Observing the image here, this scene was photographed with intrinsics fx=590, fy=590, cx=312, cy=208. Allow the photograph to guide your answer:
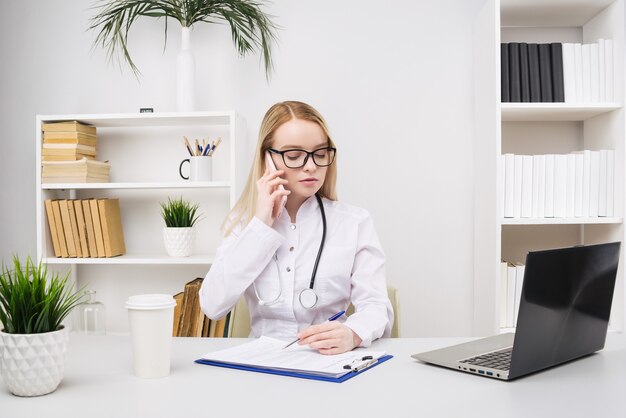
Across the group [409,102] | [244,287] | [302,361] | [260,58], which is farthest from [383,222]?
[302,361]

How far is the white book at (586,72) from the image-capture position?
97.1 inches

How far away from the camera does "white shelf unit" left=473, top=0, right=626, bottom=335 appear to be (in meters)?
2.41

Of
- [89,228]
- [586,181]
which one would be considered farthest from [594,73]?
[89,228]

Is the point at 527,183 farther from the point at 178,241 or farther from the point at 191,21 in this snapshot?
the point at 191,21

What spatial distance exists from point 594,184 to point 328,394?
1.88 metres

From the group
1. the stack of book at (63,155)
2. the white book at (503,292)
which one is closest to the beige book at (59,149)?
the stack of book at (63,155)

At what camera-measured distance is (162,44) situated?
9.31 ft

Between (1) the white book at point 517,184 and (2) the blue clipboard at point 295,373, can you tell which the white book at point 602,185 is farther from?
(2) the blue clipboard at point 295,373

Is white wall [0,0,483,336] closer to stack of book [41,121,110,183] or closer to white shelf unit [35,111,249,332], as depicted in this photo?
white shelf unit [35,111,249,332]

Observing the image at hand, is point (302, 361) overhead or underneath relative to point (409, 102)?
underneath

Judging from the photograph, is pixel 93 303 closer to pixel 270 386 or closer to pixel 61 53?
pixel 61 53

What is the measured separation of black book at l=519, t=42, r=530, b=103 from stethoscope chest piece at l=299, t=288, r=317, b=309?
54.2 inches

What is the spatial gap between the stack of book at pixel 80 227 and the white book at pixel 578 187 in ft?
6.56

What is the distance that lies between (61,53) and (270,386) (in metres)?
2.42
